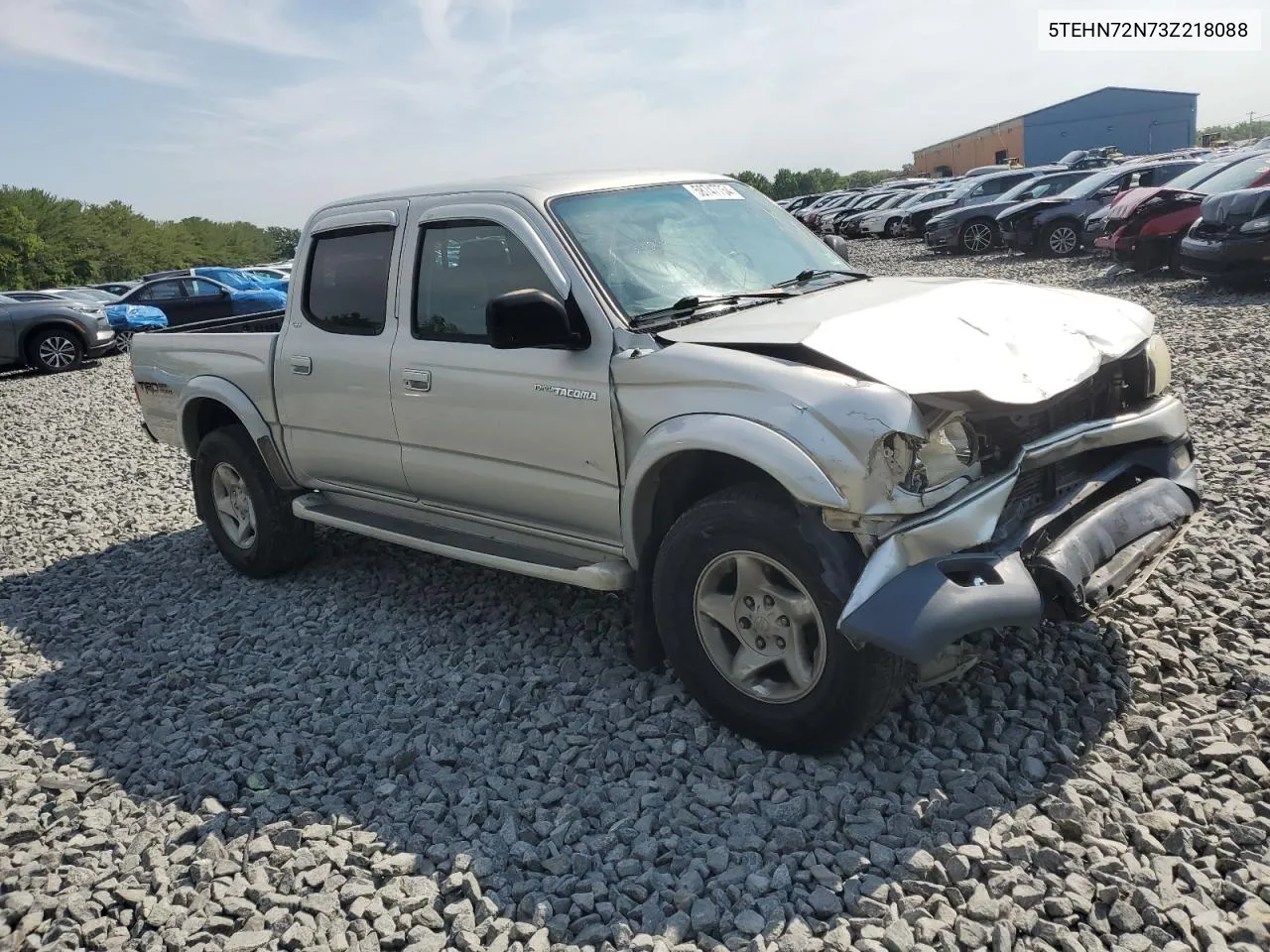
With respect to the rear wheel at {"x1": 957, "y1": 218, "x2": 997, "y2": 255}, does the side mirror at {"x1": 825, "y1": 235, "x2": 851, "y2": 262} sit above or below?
above

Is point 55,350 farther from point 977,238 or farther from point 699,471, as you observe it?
point 977,238

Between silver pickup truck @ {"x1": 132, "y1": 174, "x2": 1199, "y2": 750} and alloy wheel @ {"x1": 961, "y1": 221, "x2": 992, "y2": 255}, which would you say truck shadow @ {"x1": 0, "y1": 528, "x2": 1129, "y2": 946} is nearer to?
silver pickup truck @ {"x1": 132, "y1": 174, "x2": 1199, "y2": 750}

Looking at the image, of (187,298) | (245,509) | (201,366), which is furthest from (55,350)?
(245,509)

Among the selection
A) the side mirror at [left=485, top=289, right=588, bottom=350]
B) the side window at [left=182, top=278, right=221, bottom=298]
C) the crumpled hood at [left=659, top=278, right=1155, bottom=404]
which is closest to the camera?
the crumpled hood at [left=659, top=278, right=1155, bottom=404]

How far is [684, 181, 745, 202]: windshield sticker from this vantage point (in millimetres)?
4539

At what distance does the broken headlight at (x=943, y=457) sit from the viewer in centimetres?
307

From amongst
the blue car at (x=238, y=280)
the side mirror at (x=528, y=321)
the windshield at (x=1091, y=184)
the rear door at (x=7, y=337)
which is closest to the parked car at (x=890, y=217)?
the windshield at (x=1091, y=184)

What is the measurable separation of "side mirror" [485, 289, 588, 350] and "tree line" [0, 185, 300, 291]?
145 feet

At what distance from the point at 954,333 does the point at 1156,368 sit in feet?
3.67

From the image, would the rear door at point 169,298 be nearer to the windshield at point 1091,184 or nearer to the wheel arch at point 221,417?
the wheel arch at point 221,417

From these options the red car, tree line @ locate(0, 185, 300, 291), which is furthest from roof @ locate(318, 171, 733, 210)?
tree line @ locate(0, 185, 300, 291)

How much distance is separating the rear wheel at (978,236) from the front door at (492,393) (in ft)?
58.6

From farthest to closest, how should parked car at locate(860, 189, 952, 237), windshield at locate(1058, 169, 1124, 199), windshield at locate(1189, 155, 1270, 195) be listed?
parked car at locate(860, 189, 952, 237) → windshield at locate(1058, 169, 1124, 199) → windshield at locate(1189, 155, 1270, 195)

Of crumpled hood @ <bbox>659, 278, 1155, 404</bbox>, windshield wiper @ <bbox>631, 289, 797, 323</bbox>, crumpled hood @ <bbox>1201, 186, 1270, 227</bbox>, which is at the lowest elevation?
crumpled hood @ <bbox>1201, 186, 1270, 227</bbox>
